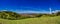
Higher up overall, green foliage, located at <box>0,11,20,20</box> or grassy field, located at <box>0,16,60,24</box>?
green foliage, located at <box>0,11,20,20</box>

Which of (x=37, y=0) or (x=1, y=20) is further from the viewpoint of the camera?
(x=37, y=0)

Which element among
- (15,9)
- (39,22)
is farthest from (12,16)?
(39,22)

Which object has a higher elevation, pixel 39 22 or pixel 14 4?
pixel 14 4

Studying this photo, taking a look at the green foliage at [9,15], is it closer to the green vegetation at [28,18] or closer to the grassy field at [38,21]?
the green vegetation at [28,18]

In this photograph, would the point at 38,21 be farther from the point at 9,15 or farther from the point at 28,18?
the point at 9,15

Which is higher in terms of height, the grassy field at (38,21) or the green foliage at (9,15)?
the green foliage at (9,15)

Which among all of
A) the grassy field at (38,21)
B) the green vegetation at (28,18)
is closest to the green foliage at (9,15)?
the green vegetation at (28,18)

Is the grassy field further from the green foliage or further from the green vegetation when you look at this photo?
the green foliage

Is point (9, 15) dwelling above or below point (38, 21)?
above

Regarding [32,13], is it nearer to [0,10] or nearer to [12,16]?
[12,16]

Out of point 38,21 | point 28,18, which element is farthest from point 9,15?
point 38,21

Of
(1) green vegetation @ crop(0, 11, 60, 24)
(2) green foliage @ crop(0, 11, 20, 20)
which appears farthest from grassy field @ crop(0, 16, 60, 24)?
(2) green foliage @ crop(0, 11, 20, 20)
